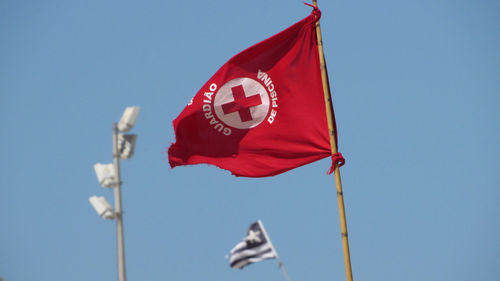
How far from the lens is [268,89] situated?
695 inches

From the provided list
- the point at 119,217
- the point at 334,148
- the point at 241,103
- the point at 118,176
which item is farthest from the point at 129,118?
the point at 334,148

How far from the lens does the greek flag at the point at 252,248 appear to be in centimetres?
1886

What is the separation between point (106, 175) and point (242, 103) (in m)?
4.07

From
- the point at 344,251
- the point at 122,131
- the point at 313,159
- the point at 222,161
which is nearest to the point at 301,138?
the point at 313,159

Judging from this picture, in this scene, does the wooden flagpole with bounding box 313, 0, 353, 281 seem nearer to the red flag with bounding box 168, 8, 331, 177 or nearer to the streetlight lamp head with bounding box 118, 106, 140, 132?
the red flag with bounding box 168, 8, 331, 177

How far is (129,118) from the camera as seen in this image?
20000mm

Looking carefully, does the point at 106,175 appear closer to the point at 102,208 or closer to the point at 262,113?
the point at 102,208

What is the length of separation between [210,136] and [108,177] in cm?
328

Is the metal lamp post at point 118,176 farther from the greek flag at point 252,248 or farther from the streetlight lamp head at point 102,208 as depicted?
the greek flag at point 252,248

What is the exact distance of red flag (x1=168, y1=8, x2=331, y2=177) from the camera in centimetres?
1730

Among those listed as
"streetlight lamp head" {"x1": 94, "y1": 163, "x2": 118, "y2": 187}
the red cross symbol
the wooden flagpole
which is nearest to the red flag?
the red cross symbol

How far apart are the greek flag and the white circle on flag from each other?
2.38 meters

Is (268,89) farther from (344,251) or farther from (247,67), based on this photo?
(344,251)

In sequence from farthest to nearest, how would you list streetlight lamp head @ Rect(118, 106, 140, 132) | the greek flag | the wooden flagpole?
streetlight lamp head @ Rect(118, 106, 140, 132) < the greek flag < the wooden flagpole
